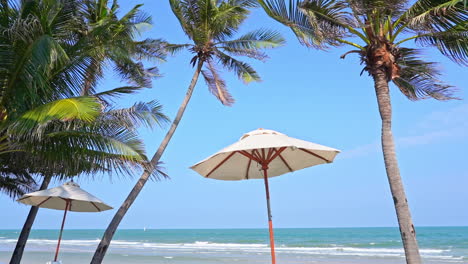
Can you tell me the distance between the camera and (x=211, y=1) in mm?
11523

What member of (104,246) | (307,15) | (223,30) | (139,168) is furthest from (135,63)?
(307,15)

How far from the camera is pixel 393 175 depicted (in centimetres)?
609

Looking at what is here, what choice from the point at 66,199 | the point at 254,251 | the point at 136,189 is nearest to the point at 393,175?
the point at 136,189

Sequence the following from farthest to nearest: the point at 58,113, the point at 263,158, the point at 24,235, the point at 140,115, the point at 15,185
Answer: the point at 15,185, the point at 24,235, the point at 140,115, the point at 58,113, the point at 263,158

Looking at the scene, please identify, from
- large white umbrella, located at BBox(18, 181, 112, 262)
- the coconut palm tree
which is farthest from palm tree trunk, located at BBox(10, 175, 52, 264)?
the coconut palm tree

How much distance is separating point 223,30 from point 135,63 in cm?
268

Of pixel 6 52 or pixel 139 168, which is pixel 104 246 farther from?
pixel 6 52

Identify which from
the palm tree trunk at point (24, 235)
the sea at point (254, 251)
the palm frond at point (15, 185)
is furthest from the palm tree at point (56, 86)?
the sea at point (254, 251)

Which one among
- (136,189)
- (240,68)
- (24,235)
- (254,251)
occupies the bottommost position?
(254,251)

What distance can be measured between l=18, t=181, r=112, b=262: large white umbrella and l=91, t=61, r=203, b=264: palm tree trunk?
1.60 feet

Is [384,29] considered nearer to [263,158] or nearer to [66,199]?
[263,158]

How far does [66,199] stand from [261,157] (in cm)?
616

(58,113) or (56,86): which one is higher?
(56,86)

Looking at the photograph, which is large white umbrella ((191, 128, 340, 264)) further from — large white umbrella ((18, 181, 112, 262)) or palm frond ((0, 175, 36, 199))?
palm frond ((0, 175, 36, 199))
